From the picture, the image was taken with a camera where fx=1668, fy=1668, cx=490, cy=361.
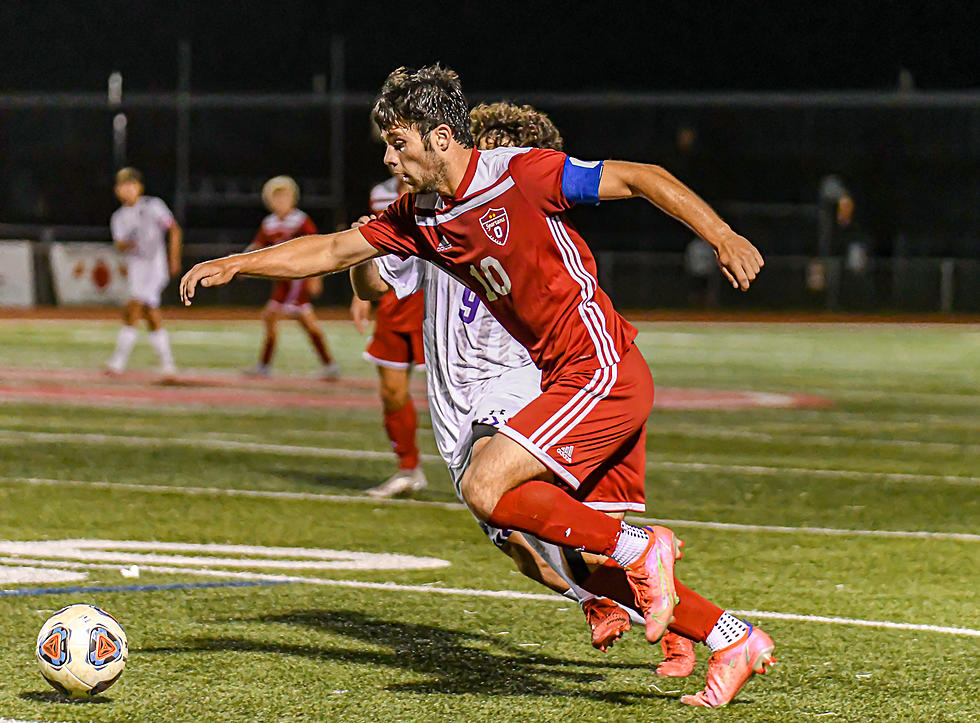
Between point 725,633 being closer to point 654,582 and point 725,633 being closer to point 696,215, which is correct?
point 654,582

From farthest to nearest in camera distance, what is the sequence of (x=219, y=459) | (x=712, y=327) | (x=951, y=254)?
1. (x=951, y=254)
2. (x=712, y=327)
3. (x=219, y=459)

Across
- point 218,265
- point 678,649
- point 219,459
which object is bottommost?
point 219,459

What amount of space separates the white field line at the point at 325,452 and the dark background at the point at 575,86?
A: 3497cm

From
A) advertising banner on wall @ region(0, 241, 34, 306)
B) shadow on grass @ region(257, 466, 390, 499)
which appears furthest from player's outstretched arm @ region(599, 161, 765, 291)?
advertising banner on wall @ region(0, 241, 34, 306)

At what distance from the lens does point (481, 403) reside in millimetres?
5371

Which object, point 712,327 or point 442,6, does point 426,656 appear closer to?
point 712,327

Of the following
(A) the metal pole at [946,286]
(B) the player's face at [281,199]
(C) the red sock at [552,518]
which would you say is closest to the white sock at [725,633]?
(C) the red sock at [552,518]

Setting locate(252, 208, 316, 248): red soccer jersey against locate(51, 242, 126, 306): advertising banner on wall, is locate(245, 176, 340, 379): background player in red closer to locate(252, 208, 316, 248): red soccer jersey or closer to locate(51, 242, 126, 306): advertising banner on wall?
locate(252, 208, 316, 248): red soccer jersey

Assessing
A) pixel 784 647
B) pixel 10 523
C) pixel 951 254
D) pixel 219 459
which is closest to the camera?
pixel 784 647

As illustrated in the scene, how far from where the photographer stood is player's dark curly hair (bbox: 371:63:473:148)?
5051mm

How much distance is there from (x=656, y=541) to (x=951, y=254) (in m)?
41.1

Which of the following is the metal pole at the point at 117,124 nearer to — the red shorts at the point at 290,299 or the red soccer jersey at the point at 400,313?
the red shorts at the point at 290,299

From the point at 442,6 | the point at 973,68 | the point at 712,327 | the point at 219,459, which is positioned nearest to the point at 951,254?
the point at 973,68

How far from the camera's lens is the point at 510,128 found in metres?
6.10
